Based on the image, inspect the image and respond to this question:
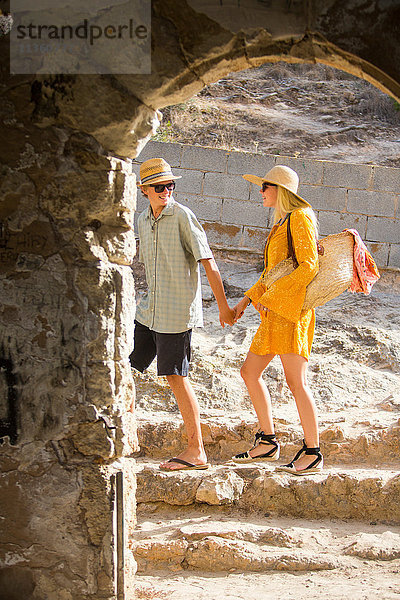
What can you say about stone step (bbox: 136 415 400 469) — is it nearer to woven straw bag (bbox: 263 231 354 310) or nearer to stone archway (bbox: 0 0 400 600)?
woven straw bag (bbox: 263 231 354 310)

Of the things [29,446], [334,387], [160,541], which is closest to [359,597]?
[160,541]

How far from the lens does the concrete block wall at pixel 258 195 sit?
7848 millimetres

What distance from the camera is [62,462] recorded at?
8.66ft

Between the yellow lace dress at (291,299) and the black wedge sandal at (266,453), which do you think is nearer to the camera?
the yellow lace dress at (291,299)

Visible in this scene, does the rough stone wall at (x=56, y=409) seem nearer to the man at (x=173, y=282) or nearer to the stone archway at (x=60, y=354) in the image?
the stone archway at (x=60, y=354)

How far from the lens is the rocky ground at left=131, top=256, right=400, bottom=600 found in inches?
128

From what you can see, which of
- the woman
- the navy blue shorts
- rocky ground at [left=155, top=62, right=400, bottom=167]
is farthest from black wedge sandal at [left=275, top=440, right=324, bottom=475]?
rocky ground at [left=155, top=62, right=400, bottom=167]

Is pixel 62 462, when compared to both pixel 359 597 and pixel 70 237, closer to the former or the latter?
pixel 70 237

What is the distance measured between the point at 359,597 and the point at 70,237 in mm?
2039

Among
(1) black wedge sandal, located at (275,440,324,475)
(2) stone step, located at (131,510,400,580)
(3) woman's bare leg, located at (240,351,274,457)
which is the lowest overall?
(2) stone step, located at (131,510,400,580)

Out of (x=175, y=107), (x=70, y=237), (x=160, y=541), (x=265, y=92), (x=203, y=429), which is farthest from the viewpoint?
(x=265, y=92)

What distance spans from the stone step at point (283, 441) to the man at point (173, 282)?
0.52 meters

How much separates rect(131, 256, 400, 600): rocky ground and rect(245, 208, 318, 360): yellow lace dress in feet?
2.64

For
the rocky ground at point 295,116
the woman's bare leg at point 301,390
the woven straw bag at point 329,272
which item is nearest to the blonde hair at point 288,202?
the woven straw bag at point 329,272
